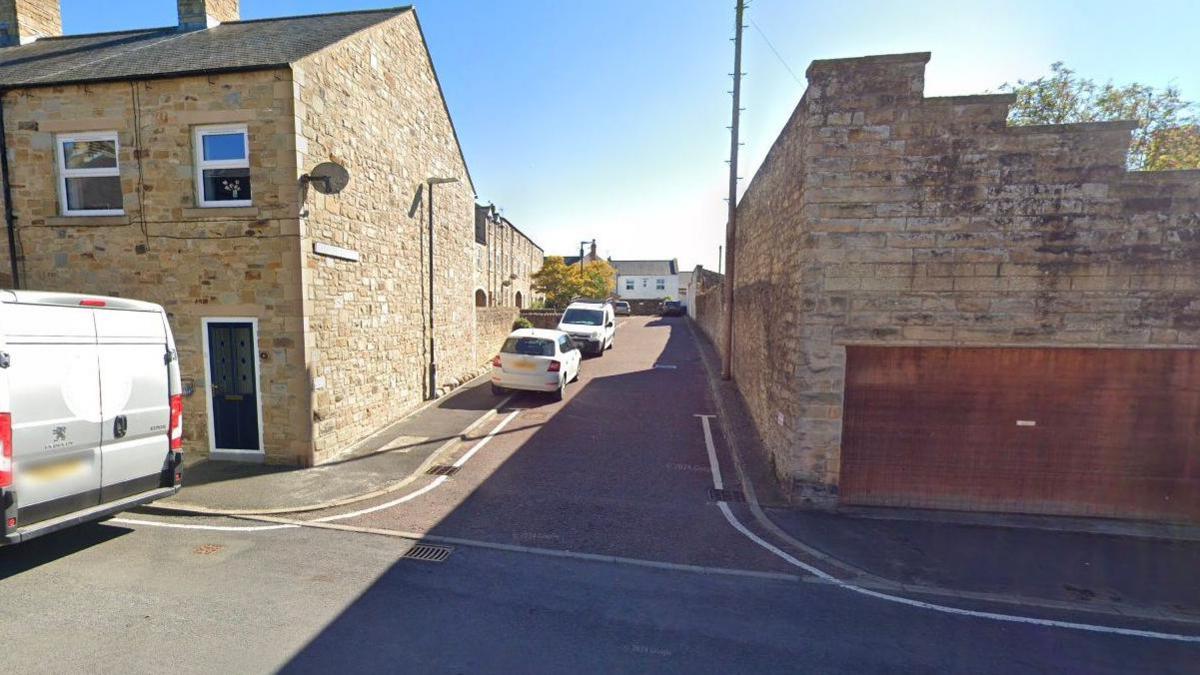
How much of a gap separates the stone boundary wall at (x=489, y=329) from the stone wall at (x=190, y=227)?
29.7ft

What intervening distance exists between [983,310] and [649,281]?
66260 mm

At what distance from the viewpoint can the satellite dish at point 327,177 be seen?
740 cm

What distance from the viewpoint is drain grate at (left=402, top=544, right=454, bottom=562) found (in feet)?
16.4

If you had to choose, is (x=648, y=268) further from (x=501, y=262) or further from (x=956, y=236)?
(x=956, y=236)

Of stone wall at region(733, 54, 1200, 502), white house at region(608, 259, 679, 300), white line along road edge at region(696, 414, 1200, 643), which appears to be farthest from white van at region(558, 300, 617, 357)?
white house at region(608, 259, 679, 300)

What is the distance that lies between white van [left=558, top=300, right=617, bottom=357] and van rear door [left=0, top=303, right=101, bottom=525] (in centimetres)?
1462

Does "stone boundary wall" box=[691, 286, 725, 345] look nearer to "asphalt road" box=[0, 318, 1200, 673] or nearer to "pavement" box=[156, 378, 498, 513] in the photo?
"pavement" box=[156, 378, 498, 513]

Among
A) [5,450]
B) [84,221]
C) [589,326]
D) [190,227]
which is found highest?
[84,221]

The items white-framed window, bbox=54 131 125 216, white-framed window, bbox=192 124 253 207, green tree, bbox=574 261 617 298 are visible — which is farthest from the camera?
green tree, bbox=574 261 617 298

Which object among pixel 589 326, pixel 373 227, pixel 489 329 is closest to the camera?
pixel 373 227

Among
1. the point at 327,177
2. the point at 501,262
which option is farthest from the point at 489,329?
the point at 327,177

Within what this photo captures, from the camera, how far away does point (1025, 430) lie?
625cm

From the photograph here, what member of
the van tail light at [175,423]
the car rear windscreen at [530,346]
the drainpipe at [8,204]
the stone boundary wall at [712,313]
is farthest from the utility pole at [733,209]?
the drainpipe at [8,204]

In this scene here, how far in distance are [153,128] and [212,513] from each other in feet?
19.9
